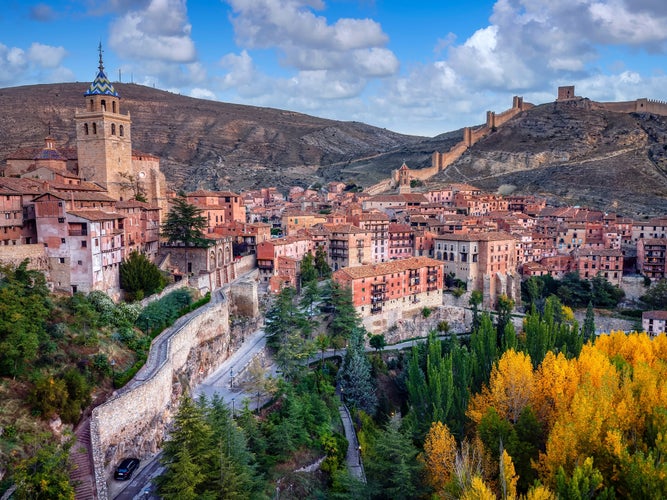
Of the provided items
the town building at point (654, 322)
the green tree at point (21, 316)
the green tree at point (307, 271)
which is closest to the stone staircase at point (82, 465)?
the green tree at point (21, 316)

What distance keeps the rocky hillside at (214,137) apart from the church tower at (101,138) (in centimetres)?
4639

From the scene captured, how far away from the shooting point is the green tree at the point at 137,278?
2810cm

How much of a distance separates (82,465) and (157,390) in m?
5.03

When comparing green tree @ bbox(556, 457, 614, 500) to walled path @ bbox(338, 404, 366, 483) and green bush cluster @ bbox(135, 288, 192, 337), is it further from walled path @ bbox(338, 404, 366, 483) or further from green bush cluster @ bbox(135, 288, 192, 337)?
green bush cluster @ bbox(135, 288, 192, 337)

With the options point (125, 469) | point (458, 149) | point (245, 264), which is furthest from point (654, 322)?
point (458, 149)

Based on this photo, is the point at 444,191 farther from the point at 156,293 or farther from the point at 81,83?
the point at 81,83

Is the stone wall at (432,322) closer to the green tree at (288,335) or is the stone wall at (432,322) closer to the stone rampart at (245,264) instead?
the green tree at (288,335)

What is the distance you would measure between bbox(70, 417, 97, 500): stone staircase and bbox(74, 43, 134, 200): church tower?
21251 millimetres

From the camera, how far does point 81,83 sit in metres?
140

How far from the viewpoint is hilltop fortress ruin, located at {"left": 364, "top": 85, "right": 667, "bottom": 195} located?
81.7 metres

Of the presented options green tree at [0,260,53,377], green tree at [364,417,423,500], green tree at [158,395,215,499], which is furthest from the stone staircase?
green tree at [364,417,423,500]

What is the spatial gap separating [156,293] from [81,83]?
425ft

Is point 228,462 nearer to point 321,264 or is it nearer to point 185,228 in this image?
point 185,228

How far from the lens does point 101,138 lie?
35656 mm
